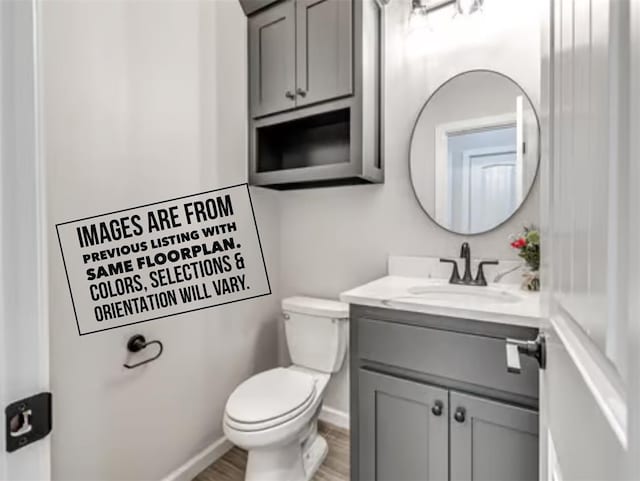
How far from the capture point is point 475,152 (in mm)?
1532

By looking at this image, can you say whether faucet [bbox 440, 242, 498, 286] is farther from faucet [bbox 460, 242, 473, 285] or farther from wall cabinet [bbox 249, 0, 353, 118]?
wall cabinet [bbox 249, 0, 353, 118]

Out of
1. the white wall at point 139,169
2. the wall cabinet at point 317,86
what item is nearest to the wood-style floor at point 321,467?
the white wall at point 139,169

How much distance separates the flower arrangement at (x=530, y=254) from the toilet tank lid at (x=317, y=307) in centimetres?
84

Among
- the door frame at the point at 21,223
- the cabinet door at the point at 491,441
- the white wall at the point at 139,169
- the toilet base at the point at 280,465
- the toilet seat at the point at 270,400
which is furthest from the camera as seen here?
the toilet base at the point at 280,465

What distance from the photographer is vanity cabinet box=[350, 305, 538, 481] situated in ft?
3.31

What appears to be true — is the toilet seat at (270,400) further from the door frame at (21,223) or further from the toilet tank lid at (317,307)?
the door frame at (21,223)

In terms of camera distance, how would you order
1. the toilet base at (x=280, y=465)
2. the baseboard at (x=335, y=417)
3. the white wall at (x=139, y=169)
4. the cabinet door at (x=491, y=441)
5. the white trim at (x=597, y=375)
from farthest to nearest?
the baseboard at (x=335, y=417) → the toilet base at (x=280, y=465) → the white wall at (x=139, y=169) → the cabinet door at (x=491, y=441) → the white trim at (x=597, y=375)

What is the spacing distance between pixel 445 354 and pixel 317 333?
781 mm

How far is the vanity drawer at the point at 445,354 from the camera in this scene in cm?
101

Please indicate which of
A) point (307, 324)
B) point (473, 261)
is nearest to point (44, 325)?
point (307, 324)

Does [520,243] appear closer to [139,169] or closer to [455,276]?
[455,276]

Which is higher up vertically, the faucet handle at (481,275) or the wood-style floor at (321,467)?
the faucet handle at (481,275)

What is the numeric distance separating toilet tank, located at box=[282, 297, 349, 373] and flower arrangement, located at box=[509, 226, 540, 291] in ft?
2.75

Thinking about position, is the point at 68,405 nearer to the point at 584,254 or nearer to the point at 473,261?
the point at 584,254
